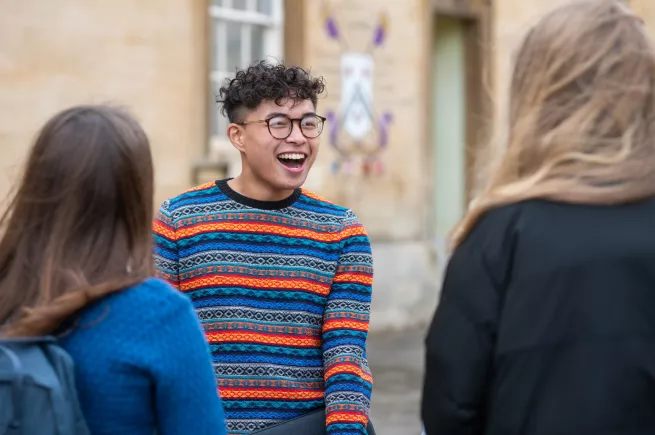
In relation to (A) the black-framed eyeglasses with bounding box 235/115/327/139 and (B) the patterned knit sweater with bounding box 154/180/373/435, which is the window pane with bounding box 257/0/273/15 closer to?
(A) the black-framed eyeglasses with bounding box 235/115/327/139

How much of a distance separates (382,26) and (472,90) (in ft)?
7.69

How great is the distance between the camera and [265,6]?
36.6 ft

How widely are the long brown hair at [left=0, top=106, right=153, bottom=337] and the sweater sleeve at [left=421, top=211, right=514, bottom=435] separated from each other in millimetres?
602

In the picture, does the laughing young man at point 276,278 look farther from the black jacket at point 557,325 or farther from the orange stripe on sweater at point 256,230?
the black jacket at point 557,325

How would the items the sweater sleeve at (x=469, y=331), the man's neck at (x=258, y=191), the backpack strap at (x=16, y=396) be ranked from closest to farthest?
the backpack strap at (x=16, y=396) < the sweater sleeve at (x=469, y=331) < the man's neck at (x=258, y=191)

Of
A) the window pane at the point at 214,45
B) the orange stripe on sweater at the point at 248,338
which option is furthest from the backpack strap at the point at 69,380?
the window pane at the point at 214,45

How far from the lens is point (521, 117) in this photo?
8.43ft

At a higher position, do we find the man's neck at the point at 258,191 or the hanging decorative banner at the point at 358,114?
the man's neck at the point at 258,191

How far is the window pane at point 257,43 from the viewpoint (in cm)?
1104

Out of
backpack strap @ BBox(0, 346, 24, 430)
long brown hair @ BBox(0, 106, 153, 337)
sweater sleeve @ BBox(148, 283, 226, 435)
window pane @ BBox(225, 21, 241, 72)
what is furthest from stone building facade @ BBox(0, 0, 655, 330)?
→ backpack strap @ BBox(0, 346, 24, 430)

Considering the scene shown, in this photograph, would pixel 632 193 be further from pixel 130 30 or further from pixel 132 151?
pixel 130 30

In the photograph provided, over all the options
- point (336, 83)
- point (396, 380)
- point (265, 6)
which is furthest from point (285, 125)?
point (336, 83)

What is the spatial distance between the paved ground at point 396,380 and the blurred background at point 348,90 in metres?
0.02

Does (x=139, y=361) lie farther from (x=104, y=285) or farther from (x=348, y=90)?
(x=348, y=90)
